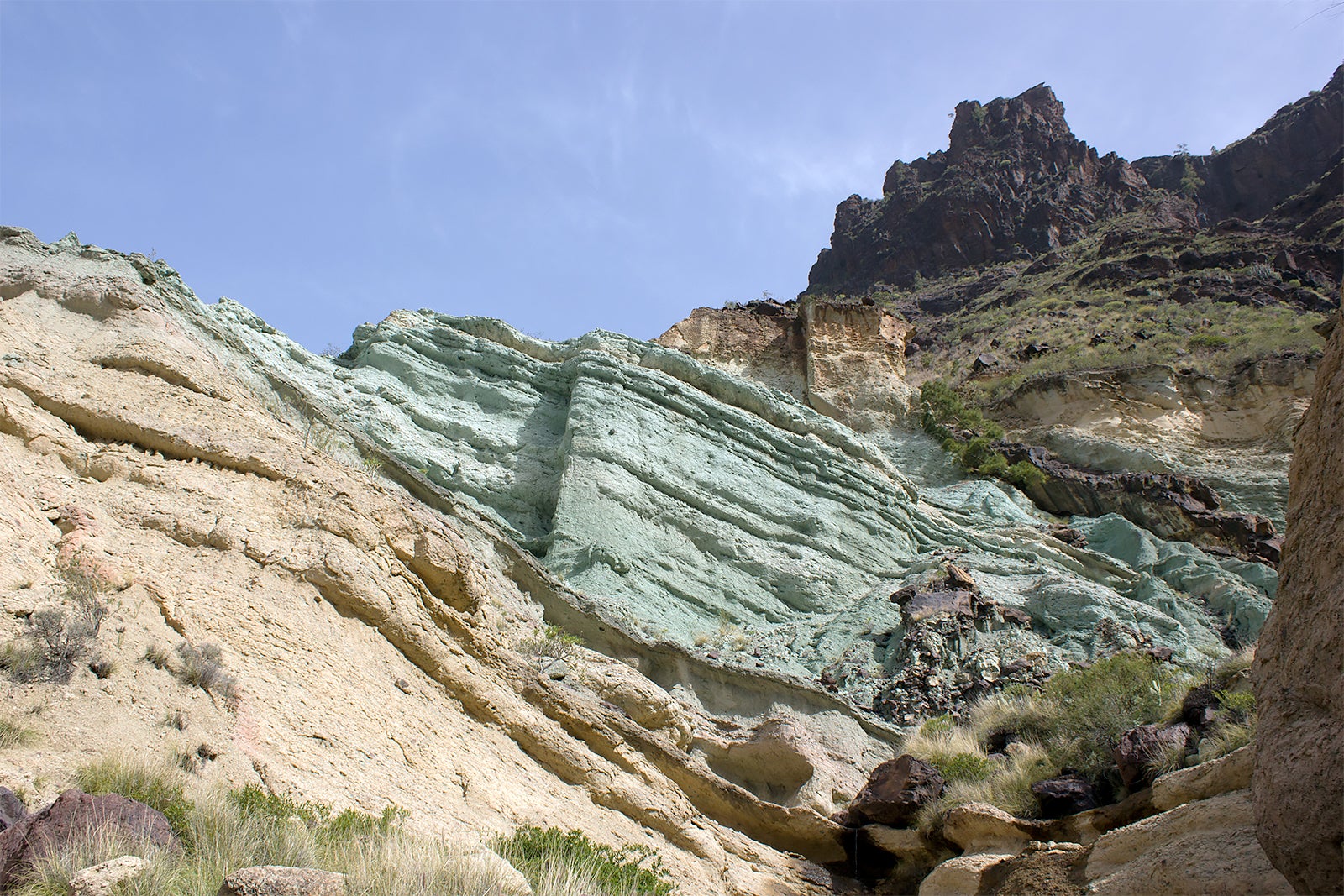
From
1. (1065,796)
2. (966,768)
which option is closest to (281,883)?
(1065,796)

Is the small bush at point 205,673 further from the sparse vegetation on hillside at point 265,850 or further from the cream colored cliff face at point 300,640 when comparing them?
the sparse vegetation on hillside at point 265,850

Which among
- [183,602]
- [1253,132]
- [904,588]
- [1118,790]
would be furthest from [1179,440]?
[1253,132]

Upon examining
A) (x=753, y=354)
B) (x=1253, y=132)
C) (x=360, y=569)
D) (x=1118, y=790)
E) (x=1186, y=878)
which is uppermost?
(x=1253, y=132)

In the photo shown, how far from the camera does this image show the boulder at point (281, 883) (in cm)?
392

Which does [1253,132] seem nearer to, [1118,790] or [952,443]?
[952,443]

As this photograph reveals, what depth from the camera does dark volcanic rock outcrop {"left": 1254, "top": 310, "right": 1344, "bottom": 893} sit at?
12.6 ft

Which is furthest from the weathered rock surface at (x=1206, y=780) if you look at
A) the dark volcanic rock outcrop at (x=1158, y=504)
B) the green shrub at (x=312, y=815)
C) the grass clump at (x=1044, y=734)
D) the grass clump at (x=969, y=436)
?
the grass clump at (x=969, y=436)

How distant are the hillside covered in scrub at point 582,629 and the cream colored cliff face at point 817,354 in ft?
13.2

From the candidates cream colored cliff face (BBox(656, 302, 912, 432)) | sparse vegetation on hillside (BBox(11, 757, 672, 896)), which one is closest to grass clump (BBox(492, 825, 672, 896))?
sparse vegetation on hillside (BBox(11, 757, 672, 896))

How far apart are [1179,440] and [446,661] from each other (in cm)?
2947

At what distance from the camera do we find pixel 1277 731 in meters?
4.28

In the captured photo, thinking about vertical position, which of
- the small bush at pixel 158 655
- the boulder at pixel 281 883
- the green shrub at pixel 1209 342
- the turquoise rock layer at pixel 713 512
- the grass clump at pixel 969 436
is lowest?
the boulder at pixel 281 883

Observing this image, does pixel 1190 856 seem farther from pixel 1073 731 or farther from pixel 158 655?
pixel 158 655

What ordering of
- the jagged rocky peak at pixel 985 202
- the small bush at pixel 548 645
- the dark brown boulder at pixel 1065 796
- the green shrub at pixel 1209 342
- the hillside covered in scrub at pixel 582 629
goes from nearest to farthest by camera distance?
the hillside covered in scrub at pixel 582 629, the dark brown boulder at pixel 1065 796, the small bush at pixel 548 645, the green shrub at pixel 1209 342, the jagged rocky peak at pixel 985 202
